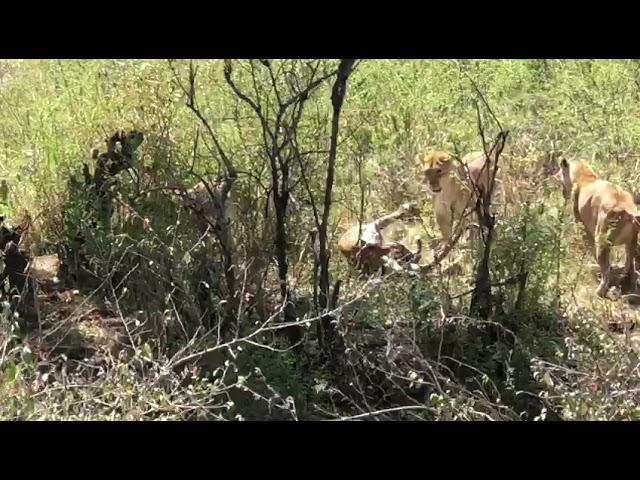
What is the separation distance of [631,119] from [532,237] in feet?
6.62

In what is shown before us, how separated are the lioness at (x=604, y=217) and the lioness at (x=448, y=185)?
399 millimetres

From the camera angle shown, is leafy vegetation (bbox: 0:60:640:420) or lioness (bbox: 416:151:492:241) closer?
leafy vegetation (bbox: 0:60:640:420)

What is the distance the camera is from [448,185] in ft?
11.9

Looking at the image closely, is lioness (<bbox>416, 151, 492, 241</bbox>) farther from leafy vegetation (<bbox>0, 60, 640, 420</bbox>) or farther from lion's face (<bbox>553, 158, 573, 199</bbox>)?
lion's face (<bbox>553, 158, 573, 199</bbox>)

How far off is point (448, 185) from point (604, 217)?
0.64 m

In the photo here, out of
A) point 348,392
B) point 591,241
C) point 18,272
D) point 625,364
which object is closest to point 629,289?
point 591,241

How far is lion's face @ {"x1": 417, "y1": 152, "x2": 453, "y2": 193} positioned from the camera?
11.9ft

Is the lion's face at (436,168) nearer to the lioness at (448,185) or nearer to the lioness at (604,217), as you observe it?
the lioness at (448,185)

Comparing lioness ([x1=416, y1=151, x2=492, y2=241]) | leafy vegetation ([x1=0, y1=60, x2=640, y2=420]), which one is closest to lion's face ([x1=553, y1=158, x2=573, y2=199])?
leafy vegetation ([x1=0, y1=60, x2=640, y2=420])

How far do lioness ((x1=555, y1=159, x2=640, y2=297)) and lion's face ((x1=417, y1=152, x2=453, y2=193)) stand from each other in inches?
19.5

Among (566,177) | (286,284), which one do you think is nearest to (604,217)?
(566,177)

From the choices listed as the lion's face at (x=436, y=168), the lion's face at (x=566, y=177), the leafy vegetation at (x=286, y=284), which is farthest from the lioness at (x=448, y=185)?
the lion's face at (x=566, y=177)

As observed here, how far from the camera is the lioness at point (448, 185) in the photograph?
11.6ft

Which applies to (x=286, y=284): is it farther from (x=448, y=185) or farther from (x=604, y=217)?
(x=604, y=217)
